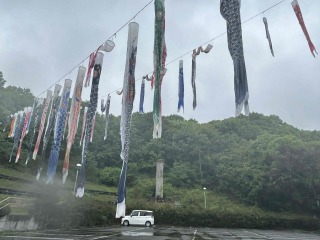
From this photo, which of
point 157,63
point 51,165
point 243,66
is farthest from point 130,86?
point 51,165

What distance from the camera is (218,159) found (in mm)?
42844

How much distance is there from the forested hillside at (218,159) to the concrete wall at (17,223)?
17841 millimetres

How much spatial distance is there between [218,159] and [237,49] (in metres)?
36.6

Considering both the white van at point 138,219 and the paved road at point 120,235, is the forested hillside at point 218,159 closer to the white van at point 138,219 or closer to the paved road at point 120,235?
the white van at point 138,219

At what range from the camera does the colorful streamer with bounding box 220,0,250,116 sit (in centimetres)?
711

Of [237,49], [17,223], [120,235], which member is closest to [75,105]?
[120,235]

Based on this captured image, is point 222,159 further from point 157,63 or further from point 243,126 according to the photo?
point 157,63

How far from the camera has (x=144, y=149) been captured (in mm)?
46844

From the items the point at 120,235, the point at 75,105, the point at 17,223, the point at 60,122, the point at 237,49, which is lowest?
the point at 120,235

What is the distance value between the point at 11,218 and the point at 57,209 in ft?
8.24

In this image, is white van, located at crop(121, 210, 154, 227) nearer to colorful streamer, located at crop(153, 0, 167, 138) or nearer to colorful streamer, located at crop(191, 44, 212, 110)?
colorful streamer, located at crop(191, 44, 212, 110)

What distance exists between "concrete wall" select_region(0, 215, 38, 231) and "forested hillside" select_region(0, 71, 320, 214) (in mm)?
17841

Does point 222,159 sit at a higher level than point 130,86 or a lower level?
higher

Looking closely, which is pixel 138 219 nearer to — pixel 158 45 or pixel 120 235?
pixel 120 235
